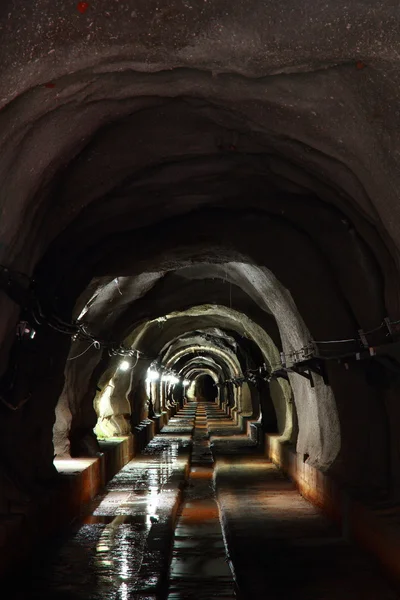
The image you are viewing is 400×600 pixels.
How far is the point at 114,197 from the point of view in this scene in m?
8.45

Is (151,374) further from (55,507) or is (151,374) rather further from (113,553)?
(113,553)

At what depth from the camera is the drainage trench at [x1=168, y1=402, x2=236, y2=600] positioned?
25.9ft

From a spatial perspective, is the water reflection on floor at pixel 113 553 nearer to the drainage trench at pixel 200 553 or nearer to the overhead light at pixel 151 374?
the drainage trench at pixel 200 553

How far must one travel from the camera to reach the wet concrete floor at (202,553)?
767cm

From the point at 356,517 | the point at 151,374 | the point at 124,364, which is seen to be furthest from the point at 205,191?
the point at 151,374

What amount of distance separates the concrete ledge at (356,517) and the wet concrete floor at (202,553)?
16cm

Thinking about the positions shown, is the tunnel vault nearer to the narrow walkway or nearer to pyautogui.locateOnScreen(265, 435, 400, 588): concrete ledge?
pyautogui.locateOnScreen(265, 435, 400, 588): concrete ledge

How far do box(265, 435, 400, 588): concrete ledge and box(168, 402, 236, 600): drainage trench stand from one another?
1.54 m

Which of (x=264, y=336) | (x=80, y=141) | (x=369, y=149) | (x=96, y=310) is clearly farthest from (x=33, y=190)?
(x=264, y=336)

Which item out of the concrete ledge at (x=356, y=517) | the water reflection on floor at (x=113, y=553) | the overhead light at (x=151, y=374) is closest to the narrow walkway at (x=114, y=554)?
the water reflection on floor at (x=113, y=553)

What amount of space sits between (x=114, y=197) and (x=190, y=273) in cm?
723

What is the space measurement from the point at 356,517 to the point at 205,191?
4.19 metres

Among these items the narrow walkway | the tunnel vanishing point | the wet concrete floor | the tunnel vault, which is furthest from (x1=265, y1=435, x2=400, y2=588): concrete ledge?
the narrow walkway

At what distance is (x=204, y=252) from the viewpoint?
11898 mm
